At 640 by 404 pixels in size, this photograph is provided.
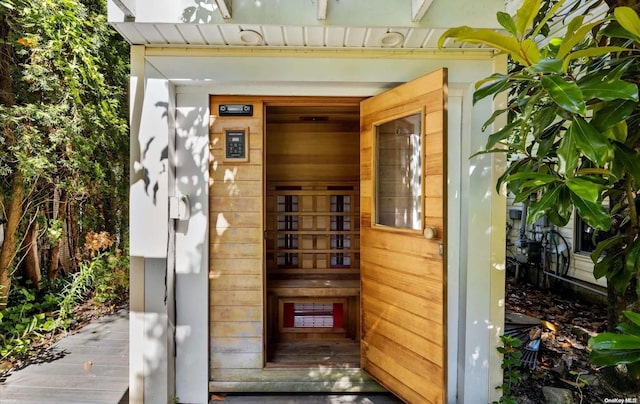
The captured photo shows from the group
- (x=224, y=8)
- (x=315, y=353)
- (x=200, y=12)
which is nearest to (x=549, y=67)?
(x=224, y=8)

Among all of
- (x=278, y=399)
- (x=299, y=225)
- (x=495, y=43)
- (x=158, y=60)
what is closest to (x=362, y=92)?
(x=495, y=43)

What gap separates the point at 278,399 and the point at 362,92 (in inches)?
93.4

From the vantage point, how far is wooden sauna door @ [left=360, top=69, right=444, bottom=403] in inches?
77.0

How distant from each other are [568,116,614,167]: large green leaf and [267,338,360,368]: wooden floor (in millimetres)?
2164

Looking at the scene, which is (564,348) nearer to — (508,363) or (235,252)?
(508,363)

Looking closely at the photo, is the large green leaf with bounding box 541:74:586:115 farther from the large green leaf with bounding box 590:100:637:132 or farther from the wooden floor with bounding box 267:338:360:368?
the wooden floor with bounding box 267:338:360:368

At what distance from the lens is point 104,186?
4000 mm

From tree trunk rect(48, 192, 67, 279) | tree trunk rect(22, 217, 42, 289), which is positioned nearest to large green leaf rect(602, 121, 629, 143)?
→ tree trunk rect(48, 192, 67, 279)

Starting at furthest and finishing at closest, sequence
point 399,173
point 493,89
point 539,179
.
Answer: point 399,173, point 493,89, point 539,179

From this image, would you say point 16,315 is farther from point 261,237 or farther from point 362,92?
point 362,92

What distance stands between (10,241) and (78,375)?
6.23ft

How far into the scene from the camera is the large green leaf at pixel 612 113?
113cm

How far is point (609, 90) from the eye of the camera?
1058 mm

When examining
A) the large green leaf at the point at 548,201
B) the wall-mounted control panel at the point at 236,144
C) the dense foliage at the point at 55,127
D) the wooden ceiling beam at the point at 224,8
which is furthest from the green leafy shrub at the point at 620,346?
the dense foliage at the point at 55,127
